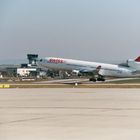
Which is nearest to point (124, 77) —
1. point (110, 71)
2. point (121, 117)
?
point (110, 71)

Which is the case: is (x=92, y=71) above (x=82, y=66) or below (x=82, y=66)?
below

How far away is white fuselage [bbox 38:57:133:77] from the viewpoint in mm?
105062

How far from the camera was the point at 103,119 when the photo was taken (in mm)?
18688

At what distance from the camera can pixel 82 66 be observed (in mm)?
105562

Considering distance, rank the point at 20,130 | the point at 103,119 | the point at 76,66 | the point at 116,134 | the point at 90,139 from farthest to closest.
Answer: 1. the point at 76,66
2. the point at 103,119
3. the point at 20,130
4. the point at 116,134
5. the point at 90,139

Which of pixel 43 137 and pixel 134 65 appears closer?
pixel 43 137

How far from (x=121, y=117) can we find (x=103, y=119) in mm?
1126

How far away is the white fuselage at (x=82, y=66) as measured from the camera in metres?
→ 105

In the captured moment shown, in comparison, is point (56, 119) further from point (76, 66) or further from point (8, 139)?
point (76, 66)

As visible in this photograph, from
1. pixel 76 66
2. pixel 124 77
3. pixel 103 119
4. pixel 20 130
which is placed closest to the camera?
pixel 20 130

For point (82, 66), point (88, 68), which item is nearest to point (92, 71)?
point (88, 68)

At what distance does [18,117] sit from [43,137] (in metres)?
6.04

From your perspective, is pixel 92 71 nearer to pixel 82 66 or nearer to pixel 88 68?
pixel 88 68

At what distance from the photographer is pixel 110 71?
358 ft
